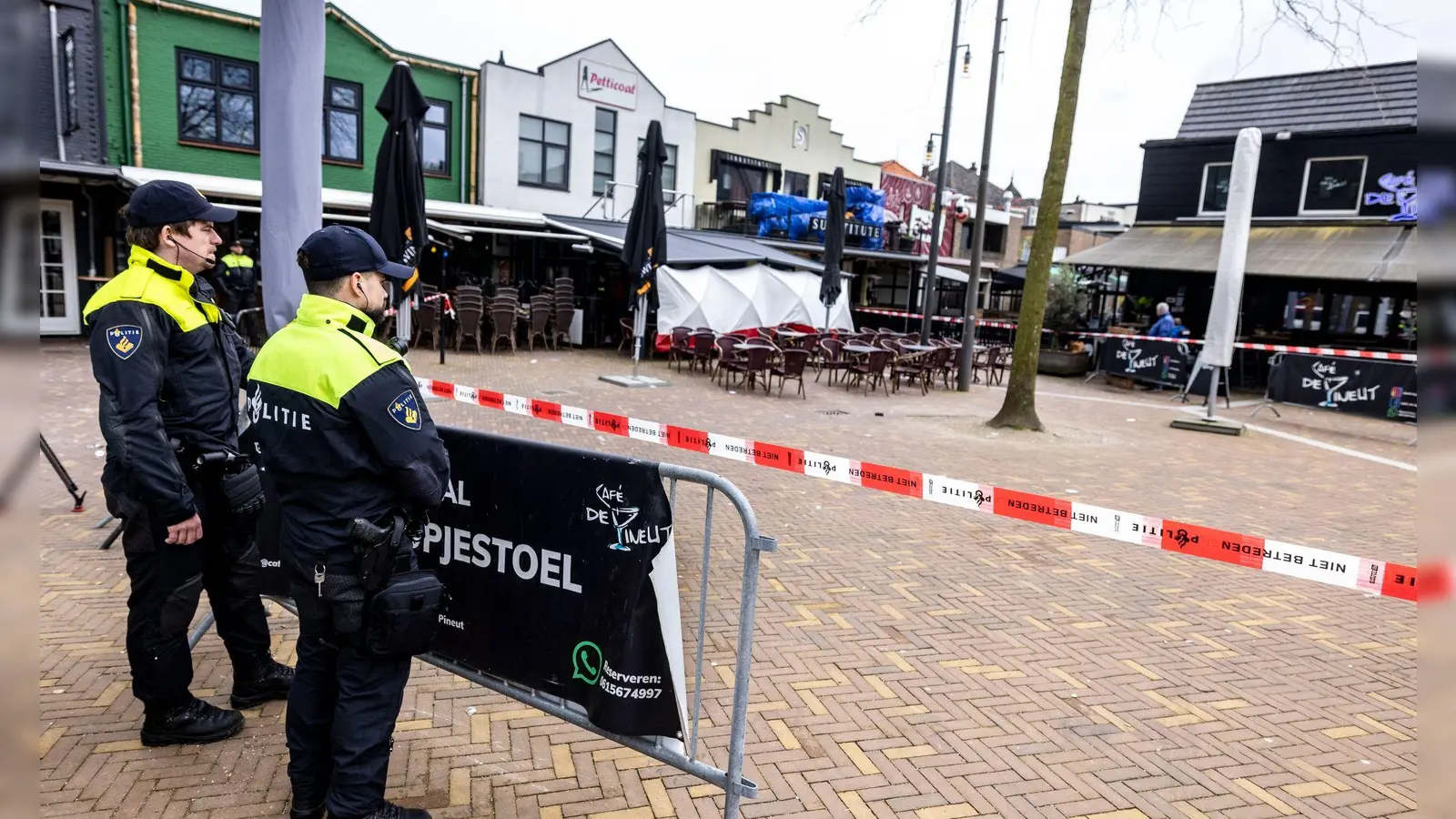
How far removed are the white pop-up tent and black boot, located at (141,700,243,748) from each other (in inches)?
557

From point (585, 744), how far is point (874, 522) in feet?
12.5

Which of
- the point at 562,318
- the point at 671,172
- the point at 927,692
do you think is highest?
the point at 671,172

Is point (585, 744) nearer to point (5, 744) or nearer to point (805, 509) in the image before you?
point (5, 744)

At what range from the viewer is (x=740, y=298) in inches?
755

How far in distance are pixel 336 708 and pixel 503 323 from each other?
14.6 meters

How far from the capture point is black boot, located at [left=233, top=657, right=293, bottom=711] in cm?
A: 355

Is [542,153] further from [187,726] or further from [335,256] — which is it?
[335,256]

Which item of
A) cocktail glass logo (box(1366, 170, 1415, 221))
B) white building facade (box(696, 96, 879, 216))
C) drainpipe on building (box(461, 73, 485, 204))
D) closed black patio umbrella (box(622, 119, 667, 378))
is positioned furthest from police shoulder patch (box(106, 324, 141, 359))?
white building facade (box(696, 96, 879, 216))

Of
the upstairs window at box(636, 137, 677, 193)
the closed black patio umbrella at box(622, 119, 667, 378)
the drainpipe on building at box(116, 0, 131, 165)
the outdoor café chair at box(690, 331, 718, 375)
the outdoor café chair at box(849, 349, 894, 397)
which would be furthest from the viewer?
the upstairs window at box(636, 137, 677, 193)

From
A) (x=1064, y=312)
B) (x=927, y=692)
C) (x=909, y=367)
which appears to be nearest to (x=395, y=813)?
(x=927, y=692)

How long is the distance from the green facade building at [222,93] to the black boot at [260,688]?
1520 centimetres

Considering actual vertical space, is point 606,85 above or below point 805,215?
above

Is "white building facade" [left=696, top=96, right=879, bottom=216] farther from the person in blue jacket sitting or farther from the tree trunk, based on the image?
the tree trunk

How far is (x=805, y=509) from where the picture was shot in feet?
23.2
